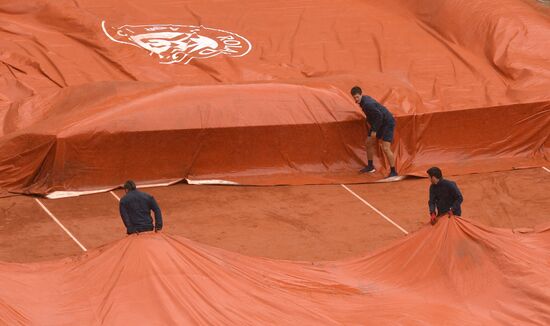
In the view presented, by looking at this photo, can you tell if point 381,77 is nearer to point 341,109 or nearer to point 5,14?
point 341,109

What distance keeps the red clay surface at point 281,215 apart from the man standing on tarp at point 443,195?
59.0 inches

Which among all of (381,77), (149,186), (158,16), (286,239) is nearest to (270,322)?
(286,239)

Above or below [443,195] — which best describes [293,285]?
below

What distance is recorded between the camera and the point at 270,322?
10594 mm

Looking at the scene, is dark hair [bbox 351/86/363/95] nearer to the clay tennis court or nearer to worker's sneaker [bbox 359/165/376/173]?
the clay tennis court

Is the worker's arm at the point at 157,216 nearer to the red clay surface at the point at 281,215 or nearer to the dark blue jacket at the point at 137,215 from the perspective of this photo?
the dark blue jacket at the point at 137,215

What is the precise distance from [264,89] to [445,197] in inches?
157

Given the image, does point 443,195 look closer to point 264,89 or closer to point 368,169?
point 368,169

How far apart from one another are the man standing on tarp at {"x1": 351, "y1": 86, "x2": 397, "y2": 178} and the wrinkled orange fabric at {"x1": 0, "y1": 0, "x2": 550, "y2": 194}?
382 millimetres

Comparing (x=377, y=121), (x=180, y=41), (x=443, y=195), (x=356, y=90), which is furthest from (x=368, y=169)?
(x=180, y=41)

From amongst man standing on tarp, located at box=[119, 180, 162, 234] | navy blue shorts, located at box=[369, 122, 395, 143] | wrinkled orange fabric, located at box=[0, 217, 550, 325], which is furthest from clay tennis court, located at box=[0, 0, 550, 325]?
man standing on tarp, located at box=[119, 180, 162, 234]

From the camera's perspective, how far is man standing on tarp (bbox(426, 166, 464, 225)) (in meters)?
12.0

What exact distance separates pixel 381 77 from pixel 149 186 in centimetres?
370

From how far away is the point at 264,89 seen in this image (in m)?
15.3
